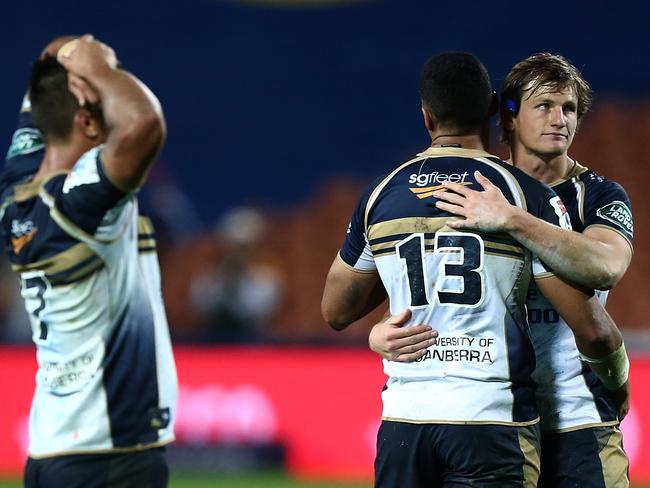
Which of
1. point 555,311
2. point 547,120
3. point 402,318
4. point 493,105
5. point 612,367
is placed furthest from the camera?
point 547,120

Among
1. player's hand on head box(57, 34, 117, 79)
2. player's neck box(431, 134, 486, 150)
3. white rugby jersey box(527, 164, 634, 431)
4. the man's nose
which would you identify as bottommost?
white rugby jersey box(527, 164, 634, 431)

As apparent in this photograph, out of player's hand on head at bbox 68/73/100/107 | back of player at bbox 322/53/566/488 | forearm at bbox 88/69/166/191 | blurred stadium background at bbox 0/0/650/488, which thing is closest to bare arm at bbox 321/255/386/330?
back of player at bbox 322/53/566/488

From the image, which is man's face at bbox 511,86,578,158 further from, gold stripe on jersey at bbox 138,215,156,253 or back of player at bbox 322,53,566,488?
gold stripe on jersey at bbox 138,215,156,253

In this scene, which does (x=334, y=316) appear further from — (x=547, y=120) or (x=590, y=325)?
(x=547, y=120)

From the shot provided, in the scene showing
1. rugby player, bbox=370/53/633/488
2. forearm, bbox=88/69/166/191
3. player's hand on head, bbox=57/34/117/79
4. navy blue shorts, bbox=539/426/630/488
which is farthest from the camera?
navy blue shorts, bbox=539/426/630/488

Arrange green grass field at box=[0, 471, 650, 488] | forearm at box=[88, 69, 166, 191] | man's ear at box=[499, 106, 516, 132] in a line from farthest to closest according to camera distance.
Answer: green grass field at box=[0, 471, 650, 488] → man's ear at box=[499, 106, 516, 132] → forearm at box=[88, 69, 166, 191]

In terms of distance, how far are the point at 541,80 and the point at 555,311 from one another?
2.95 ft

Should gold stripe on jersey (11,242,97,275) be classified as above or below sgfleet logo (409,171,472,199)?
below

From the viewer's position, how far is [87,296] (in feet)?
11.6

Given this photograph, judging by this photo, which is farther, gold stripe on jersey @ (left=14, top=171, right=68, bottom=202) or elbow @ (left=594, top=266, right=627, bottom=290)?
elbow @ (left=594, top=266, right=627, bottom=290)

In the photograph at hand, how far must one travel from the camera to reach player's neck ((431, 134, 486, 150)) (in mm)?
3918

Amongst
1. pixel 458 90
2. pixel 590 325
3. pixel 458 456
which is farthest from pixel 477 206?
pixel 458 456

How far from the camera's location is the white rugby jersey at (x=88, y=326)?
138 inches

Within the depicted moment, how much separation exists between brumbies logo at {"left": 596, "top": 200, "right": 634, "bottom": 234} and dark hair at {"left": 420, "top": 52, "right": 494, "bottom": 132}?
611 mm
